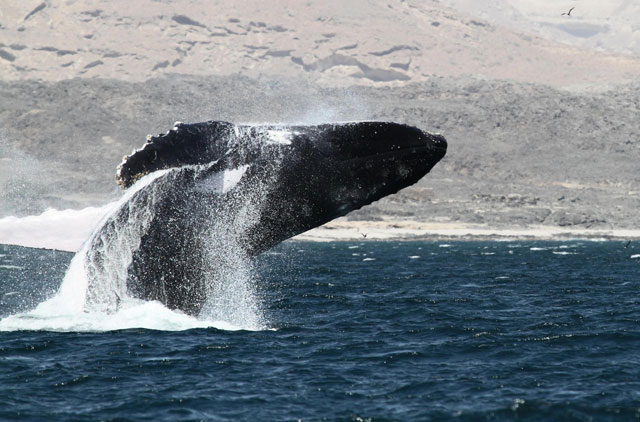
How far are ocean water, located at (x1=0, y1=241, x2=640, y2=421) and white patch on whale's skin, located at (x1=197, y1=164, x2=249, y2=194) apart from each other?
10.0 feet

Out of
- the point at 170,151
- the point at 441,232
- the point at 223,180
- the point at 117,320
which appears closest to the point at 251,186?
the point at 223,180

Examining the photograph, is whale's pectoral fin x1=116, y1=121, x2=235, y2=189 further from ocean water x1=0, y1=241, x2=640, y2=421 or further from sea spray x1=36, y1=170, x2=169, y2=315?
ocean water x1=0, y1=241, x2=640, y2=421

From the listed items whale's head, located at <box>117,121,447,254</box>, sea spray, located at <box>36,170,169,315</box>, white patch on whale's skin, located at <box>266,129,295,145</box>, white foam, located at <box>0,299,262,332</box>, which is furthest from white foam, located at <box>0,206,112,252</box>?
white patch on whale's skin, located at <box>266,129,295,145</box>

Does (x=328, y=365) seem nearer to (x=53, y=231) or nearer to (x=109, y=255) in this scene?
(x=109, y=255)

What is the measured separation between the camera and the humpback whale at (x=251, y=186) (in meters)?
16.0

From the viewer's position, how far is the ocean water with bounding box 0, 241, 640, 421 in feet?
50.7

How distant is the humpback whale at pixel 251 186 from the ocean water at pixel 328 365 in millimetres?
1845

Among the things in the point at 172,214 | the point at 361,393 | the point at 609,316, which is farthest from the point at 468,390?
the point at 609,316

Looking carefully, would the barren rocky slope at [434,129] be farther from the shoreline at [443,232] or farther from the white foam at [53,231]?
the white foam at [53,231]

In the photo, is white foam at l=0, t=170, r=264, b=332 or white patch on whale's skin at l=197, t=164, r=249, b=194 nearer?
white patch on whale's skin at l=197, t=164, r=249, b=194

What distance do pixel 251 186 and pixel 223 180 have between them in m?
0.45

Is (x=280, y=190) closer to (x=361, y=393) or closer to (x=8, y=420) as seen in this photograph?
(x=361, y=393)

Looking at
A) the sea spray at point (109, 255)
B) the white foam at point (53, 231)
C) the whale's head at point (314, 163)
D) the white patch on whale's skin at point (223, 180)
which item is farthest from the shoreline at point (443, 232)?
the white patch on whale's skin at point (223, 180)

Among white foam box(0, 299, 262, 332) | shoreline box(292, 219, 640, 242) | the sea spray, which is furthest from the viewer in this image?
shoreline box(292, 219, 640, 242)
